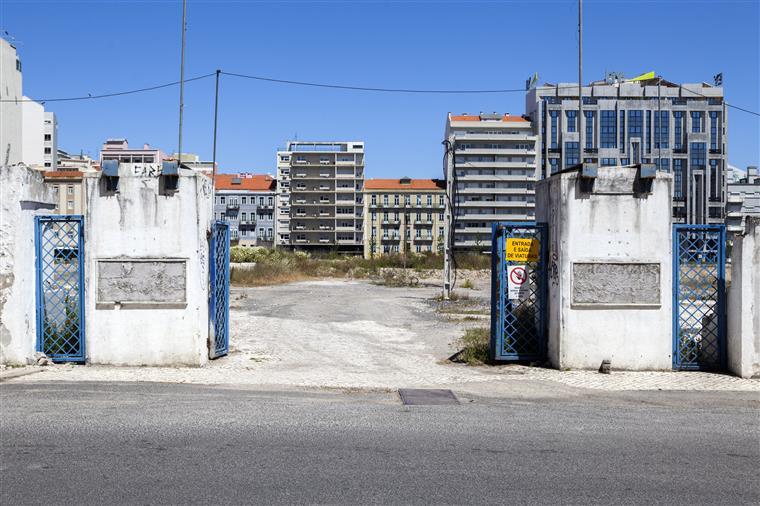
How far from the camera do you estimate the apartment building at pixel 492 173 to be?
12088 centimetres

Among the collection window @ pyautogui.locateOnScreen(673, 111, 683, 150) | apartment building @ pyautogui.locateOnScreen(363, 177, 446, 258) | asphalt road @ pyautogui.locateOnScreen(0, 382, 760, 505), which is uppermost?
window @ pyautogui.locateOnScreen(673, 111, 683, 150)

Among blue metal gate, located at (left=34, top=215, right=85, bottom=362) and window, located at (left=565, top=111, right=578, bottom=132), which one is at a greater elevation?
window, located at (left=565, top=111, right=578, bottom=132)

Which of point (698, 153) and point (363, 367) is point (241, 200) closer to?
point (698, 153)

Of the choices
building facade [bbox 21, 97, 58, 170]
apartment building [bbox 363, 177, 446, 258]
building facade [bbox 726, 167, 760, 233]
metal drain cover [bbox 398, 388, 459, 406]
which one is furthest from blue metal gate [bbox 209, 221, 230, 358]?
apartment building [bbox 363, 177, 446, 258]

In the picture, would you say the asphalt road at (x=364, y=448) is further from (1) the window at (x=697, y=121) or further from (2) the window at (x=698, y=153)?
(1) the window at (x=697, y=121)

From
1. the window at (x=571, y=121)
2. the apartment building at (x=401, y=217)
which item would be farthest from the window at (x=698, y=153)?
the apartment building at (x=401, y=217)

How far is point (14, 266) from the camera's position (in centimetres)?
1146

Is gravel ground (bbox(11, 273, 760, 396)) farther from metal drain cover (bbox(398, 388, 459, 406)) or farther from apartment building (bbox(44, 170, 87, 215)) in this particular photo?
apartment building (bbox(44, 170, 87, 215))

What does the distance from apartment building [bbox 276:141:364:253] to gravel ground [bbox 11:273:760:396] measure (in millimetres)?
104029

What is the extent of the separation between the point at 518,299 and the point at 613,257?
1.64 meters

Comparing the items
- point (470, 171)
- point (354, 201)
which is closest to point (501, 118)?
point (470, 171)

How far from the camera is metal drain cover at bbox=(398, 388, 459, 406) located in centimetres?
927

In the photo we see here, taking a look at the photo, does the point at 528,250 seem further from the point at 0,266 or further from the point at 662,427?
the point at 0,266

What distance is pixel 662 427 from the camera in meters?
7.92
